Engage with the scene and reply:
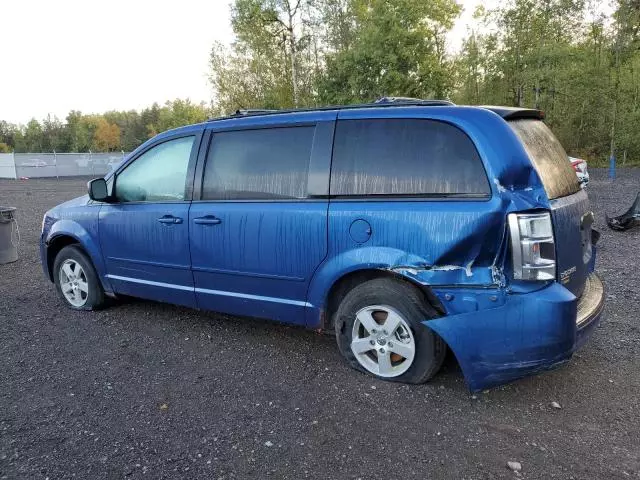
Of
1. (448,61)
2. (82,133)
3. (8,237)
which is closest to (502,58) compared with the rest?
(448,61)

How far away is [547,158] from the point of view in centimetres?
322

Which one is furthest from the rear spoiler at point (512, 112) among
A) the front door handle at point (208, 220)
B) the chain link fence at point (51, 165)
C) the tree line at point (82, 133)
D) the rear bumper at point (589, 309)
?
the tree line at point (82, 133)

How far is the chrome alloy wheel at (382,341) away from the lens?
3281mm

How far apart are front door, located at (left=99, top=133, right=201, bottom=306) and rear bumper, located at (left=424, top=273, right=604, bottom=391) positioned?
2.27m

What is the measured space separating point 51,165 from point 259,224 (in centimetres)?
3485

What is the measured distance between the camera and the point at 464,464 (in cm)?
254

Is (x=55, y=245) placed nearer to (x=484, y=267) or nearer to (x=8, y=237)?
(x=8, y=237)

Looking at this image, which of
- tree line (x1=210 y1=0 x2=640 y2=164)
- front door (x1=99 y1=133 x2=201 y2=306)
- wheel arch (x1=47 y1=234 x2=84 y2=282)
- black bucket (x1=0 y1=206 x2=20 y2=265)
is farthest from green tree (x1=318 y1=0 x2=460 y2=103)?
front door (x1=99 y1=133 x2=201 y2=306)

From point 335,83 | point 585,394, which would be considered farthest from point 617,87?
point 585,394

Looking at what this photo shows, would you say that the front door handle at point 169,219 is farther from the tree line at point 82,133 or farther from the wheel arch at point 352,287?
the tree line at point 82,133

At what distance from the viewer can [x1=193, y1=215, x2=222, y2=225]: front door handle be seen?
392 cm

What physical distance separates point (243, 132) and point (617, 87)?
2384 centimetres

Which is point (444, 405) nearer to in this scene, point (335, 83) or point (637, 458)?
point (637, 458)

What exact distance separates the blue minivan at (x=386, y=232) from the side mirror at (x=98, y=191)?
4cm
